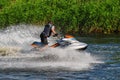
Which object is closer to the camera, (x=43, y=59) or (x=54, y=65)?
(x=54, y=65)

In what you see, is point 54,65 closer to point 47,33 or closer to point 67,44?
point 67,44

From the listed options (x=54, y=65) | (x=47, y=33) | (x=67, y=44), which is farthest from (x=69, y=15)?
(x=54, y=65)

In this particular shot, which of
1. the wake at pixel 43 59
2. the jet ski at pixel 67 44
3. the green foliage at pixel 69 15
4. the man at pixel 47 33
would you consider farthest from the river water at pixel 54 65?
the green foliage at pixel 69 15

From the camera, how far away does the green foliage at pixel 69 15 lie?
1537 inches

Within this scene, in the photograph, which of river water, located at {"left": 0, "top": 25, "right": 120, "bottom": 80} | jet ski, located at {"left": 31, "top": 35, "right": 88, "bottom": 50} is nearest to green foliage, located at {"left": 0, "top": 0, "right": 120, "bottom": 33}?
river water, located at {"left": 0, "top": 25, "right": 120, "bottom": 80}

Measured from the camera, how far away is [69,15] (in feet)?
132

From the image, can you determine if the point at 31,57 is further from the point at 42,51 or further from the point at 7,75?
the point at 7,75

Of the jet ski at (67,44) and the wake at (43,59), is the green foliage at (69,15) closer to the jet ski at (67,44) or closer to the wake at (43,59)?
the wake at (43,59)

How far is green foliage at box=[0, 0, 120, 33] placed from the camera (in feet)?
128

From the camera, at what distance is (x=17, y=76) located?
14.4m

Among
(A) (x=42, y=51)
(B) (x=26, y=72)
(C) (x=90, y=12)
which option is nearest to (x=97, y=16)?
(C) (x=90, y=12)

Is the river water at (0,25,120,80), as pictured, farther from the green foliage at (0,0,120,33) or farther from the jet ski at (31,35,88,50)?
the green foliage at (0,0,120,33)

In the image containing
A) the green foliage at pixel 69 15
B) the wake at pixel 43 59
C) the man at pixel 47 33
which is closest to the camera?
the wake at pixel 43 59

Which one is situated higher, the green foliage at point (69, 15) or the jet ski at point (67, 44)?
the green foliage at point (69, 15)
